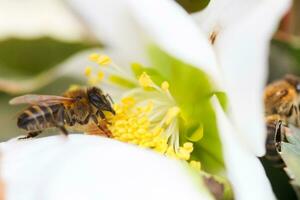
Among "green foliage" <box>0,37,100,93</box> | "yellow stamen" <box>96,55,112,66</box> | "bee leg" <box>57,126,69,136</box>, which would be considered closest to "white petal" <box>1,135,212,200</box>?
"bee leg" <box>57,126,69,136</box>

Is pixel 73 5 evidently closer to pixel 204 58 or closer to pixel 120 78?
pixel 120 78

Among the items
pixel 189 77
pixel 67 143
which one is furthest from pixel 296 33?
pixel 67 143

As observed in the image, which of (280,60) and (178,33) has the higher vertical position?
(178,33)

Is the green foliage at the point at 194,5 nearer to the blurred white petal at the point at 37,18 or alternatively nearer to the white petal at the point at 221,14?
the white petal at the point at 221,14

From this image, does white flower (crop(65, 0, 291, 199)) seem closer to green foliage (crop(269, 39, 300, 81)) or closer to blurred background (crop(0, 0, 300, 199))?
blurred background (crop(0, 0, 300, 199))

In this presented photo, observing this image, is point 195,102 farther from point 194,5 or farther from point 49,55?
point 49,55

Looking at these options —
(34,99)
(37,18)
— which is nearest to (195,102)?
(34,99)

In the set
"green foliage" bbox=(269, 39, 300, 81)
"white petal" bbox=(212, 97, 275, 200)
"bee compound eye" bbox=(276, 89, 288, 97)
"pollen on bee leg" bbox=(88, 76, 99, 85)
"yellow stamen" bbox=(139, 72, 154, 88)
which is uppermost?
"pollen on bee leg" bbox=(88, 76, 99, 85)
